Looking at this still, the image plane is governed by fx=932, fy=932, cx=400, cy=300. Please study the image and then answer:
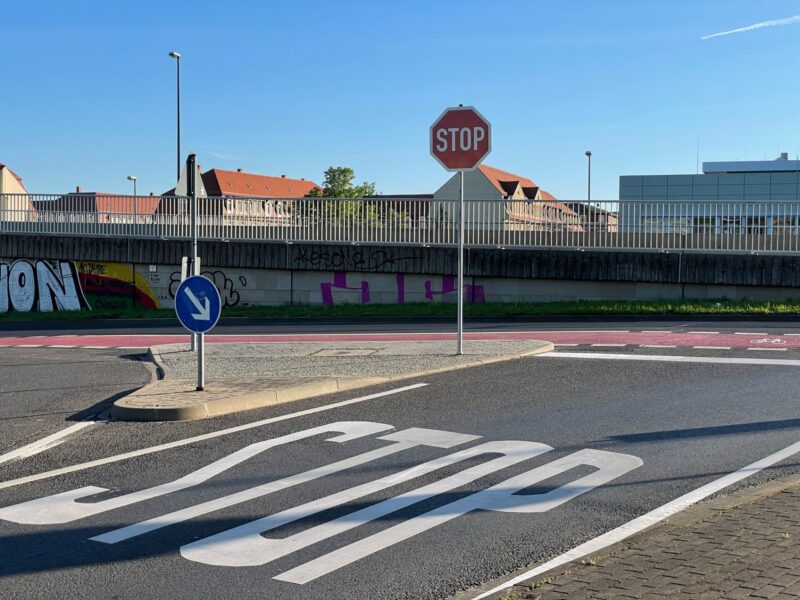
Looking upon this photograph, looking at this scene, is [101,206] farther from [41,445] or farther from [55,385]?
[41,445]

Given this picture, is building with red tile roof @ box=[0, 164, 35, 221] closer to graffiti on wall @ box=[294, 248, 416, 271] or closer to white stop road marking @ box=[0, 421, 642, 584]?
graffiti on wall @ box=[294, 248, 416, 271]

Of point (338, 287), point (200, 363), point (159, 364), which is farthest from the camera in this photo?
point (338, 287)

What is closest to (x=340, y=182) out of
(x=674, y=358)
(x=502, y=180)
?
(x=502, y=180)

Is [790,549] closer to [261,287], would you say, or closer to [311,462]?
[311,462]

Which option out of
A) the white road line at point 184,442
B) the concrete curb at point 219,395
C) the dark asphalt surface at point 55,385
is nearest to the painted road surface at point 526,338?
the dark asphalt surface at point 55,385

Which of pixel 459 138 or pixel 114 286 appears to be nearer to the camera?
pixel 459 138

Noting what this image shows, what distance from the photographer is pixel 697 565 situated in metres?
4.80

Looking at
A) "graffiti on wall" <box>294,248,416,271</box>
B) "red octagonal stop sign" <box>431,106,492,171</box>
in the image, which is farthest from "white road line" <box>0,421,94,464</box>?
"graffiti on wall" <box>294,248,416,271</box>

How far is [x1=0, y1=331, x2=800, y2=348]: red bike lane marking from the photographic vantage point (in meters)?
16.8

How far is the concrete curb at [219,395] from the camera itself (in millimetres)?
9977

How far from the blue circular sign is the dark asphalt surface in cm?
145

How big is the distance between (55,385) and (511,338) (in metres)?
8.96

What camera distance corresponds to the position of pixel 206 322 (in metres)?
10.8

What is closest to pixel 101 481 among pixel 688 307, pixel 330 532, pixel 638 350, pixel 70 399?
pixel 330 532
